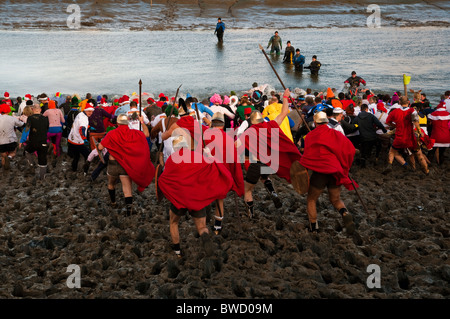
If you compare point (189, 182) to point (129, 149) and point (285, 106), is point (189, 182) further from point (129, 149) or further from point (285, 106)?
point (285, 106)

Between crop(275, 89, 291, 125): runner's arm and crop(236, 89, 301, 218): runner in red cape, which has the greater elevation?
crop(275, 89, 291, 125): runner's arm

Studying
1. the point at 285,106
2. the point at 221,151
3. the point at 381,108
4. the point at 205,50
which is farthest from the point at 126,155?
the point at 205,50

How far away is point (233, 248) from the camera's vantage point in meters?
6.26

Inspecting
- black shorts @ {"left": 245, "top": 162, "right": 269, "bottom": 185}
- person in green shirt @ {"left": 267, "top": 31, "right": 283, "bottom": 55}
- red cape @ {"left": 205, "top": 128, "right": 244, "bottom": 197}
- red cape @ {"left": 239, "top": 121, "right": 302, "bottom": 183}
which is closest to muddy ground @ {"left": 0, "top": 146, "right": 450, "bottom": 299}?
red cape @ {"left": 205, "top": 128, "right": 244, "bottom": 197}

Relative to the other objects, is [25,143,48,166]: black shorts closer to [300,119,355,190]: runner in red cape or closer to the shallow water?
[300,119,355,190]: runner in red cape

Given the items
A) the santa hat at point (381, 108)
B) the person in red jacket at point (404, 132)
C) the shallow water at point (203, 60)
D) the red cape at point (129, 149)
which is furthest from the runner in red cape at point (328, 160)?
the shallow water at point (203, 60)

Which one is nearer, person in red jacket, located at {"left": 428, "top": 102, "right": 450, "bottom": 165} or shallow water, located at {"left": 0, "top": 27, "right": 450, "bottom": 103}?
person in red jacket, located at {"left": 428, "top": 102, "right": 450, "bottom": 165}

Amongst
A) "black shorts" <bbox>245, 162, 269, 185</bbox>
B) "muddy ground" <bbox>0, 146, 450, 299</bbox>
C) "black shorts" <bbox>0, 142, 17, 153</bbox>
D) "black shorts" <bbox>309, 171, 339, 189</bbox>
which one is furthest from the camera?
"black shorts" <bbox>0, 142, 17, 153</bbox>

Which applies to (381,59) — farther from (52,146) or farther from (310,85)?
(52,146)

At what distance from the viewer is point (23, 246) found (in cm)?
633

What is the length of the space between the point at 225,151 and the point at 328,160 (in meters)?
1.47

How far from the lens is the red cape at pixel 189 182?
18.6 feet

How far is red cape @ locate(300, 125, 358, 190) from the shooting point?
20.7ft

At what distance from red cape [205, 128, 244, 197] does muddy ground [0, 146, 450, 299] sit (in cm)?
50
